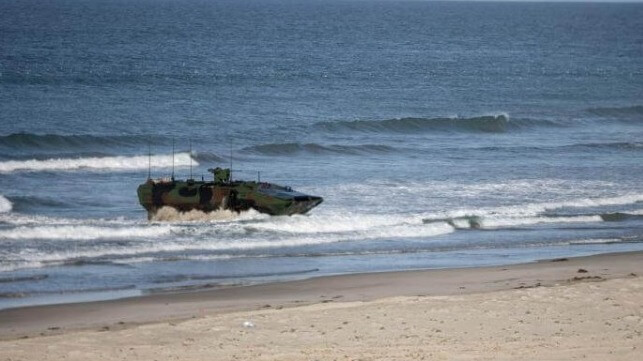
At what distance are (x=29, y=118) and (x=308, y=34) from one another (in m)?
67.6

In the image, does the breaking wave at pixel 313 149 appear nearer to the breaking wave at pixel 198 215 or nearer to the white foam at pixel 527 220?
the breaking wave at pixel 198 215

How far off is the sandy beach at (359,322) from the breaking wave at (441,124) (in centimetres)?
2873

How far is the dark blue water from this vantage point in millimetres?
28438

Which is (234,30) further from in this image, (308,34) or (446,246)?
(446,246)

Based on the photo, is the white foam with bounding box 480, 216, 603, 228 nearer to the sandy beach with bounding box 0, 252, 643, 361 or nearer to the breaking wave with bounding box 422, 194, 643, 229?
the breaking wave with bounding box 422, 194, 643, 229

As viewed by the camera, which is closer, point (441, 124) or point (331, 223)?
point (331, 223)

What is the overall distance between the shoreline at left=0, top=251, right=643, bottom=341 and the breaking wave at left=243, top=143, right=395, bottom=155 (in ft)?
65.0

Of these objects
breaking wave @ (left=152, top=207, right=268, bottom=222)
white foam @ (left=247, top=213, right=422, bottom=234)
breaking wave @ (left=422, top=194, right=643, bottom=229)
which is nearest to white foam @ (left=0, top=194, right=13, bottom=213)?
breaking wave @ (left=152, top=207, right=268, bottom=222)

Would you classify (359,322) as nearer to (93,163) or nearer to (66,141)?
(93,163)

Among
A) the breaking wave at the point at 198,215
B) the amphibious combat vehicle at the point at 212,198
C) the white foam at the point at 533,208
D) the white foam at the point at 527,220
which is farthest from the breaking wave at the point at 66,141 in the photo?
the white foam at the point at 527,220

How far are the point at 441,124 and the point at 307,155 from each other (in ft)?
36.7

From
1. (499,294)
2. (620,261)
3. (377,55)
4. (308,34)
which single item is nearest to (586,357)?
(499,294)

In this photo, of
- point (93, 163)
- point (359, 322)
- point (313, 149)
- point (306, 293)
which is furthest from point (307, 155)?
point (359, 322)

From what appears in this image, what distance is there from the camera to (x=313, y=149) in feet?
155
